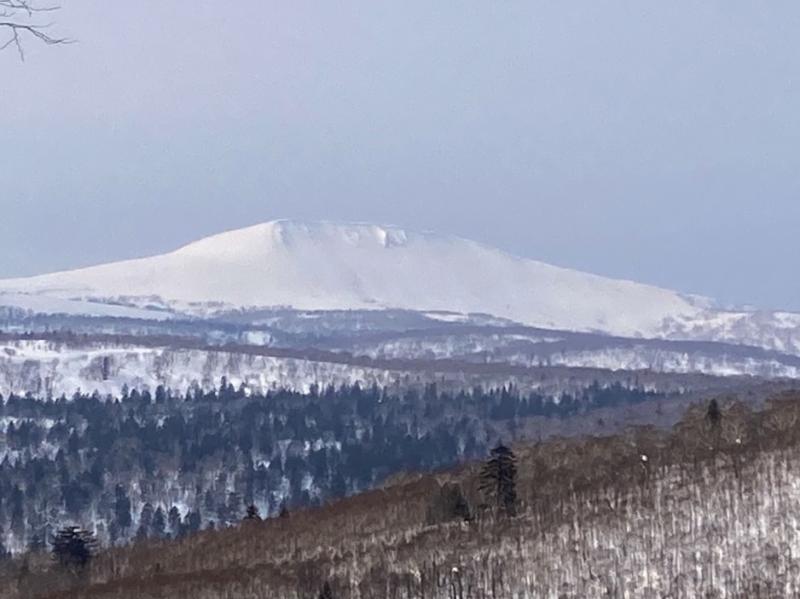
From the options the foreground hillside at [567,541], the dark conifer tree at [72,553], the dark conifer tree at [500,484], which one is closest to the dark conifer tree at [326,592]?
the foreground hillside at [567,541]

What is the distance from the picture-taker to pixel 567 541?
5403cm

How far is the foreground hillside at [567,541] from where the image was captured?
48969mm

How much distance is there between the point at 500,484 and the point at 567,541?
12.5m

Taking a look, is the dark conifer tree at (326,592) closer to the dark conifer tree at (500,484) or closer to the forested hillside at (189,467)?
the dark conifer tree at (500,484)

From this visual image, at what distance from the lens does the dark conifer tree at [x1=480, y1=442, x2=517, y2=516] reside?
6388 centimetres

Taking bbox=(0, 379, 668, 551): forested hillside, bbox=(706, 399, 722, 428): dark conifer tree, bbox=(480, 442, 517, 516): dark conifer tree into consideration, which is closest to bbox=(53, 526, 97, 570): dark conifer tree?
bbox=(480, 442, 517, 516): dark conifer tree

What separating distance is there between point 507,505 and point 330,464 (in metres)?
113

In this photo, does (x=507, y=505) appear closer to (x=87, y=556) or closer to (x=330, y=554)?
(x=330, y=554)

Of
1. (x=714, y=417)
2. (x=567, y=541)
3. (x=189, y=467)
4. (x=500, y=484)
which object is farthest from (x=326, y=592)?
(x=189, y=467)

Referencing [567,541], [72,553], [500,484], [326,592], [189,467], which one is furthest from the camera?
[189,467]

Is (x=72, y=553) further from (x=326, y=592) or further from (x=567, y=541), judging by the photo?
(x=567, y=541)

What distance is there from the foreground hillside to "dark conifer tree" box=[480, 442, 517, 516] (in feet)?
1.60

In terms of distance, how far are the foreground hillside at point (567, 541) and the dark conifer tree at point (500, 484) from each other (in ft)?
1.60

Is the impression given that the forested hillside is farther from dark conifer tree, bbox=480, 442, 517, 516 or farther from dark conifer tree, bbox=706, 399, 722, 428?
dark conifer tree, bbox=480, 442, 517, 516
